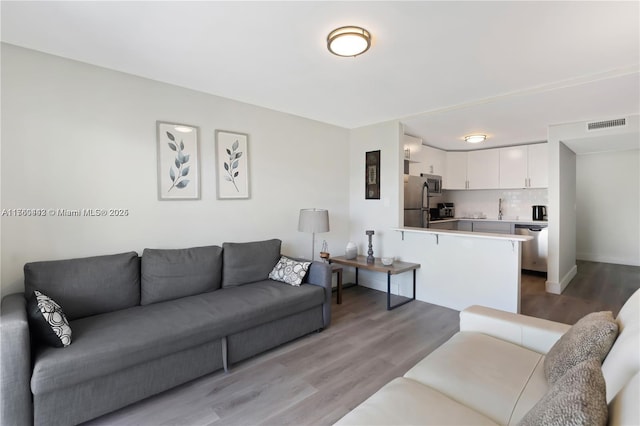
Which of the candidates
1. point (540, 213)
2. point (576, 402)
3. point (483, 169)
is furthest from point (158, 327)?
point (540, 213)

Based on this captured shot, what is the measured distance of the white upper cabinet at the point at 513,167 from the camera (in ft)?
17.9

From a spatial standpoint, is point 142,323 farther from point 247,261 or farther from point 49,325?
point 247,261

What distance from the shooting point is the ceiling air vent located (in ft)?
12.1

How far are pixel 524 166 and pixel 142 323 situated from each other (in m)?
6.06

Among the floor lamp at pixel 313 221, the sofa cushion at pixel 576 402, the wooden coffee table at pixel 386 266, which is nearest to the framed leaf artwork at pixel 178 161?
the floor lamp at pixel 313 221

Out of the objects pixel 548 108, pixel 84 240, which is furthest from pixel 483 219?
pixel 84 240

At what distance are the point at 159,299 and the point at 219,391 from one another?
917 millimetres

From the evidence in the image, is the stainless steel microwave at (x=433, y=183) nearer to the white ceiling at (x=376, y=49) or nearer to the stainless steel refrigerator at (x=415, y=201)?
the stainless steel refrigerator at (x=415, y=201)

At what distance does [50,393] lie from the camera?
5.57 feet

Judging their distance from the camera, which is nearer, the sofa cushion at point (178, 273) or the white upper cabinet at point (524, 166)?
the sofa cushion at point (178, 273)

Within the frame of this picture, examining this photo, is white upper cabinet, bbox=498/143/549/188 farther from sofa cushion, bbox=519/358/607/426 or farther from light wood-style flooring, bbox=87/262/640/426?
sofa cushion, bbox=519/358/607/426

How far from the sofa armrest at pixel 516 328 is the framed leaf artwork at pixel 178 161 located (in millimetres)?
Answer: 2671

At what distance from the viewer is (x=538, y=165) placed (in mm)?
5316

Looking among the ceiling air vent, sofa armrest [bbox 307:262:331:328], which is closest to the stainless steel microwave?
the ceiling air vent
